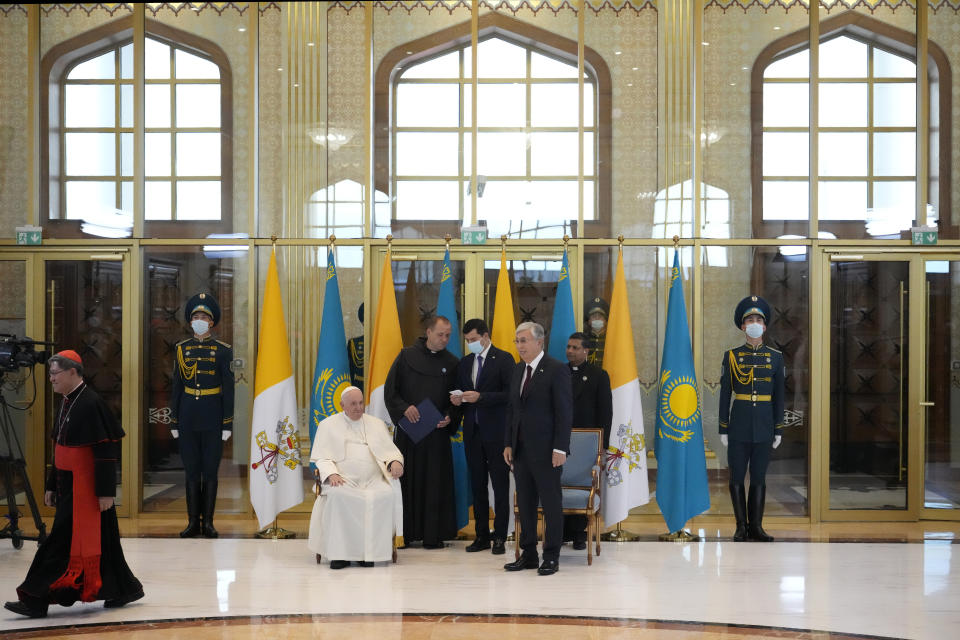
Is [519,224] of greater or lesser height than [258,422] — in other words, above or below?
above

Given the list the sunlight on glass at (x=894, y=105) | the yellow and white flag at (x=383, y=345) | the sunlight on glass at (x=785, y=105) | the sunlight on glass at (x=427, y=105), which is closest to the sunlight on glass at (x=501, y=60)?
the sunlight on glass at (x=427, y=105)

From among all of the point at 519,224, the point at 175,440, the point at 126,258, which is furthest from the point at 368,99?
the point at 175,440

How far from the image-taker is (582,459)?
21.3 feet

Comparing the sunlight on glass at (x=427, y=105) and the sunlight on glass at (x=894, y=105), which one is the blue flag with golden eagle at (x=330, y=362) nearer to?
the sunlight on glass at (x=427, y=105)

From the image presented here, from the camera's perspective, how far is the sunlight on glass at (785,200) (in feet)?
25.8

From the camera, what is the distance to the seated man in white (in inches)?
244

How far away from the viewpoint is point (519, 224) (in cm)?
789

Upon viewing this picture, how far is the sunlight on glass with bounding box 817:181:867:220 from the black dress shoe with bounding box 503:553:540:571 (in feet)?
12.1

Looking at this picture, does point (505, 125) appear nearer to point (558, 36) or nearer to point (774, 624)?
point (558, 36)

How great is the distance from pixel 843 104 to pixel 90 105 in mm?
5951

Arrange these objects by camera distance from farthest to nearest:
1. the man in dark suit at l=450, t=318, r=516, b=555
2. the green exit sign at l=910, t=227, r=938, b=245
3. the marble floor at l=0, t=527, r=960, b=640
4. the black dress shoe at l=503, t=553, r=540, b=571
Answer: the green exit sign at l=910, t=227, r=938, b=245 → the man in dark suit at l=450, t=318, r=516, b=555 → the black dress shoe at l=503, t=553, r=540, b=571 → the marble floor at l=0, t=527, r=960, b=640

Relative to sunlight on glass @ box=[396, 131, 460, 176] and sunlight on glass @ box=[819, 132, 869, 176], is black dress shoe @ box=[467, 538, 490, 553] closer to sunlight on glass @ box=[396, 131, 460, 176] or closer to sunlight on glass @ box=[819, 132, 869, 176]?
sunlight on glass @ box=[396, 131, 460, 176]

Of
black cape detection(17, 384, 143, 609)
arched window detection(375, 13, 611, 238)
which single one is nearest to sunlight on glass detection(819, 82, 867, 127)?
arched window detection(375, 13, 611, 238)

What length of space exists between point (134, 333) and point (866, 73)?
19.9ft
